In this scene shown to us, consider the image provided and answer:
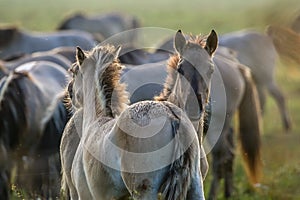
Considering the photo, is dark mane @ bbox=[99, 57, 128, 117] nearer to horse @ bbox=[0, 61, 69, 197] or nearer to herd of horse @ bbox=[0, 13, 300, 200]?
herd of horse @ bbox=[0, 13, 300, 200]

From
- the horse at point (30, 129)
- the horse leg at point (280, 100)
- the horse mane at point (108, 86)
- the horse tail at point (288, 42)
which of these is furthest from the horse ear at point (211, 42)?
the horse leg at point (280, 100)

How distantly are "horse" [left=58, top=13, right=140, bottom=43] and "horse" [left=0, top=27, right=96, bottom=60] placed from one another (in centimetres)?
538

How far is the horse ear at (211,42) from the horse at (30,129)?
245cm

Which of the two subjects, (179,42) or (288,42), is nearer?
(179,42)

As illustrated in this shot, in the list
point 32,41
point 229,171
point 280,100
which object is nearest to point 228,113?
point 229,171

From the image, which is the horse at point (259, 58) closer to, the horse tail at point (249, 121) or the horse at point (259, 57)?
the horse at point (259, 57)

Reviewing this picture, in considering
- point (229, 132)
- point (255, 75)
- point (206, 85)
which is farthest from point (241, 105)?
point (255, 75)

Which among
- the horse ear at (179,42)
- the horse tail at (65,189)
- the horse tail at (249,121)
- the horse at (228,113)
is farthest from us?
the horse tail at (249,121)

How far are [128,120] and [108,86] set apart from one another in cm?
86

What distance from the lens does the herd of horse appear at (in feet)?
14.8

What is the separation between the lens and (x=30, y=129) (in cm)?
809

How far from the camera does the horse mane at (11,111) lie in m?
7.63

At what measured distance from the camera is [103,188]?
189 inches

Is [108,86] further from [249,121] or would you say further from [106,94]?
[249,121]
